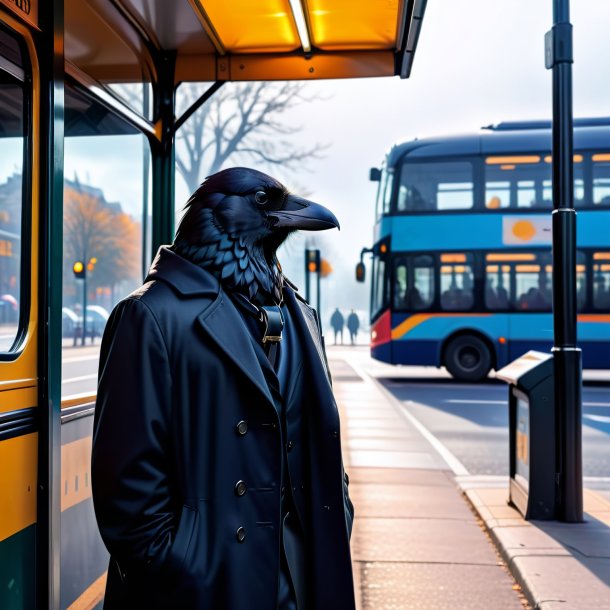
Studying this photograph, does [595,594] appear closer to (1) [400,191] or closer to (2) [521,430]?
(2) [521,430]

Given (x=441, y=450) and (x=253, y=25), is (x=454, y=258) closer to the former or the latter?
(x=441, y=450)

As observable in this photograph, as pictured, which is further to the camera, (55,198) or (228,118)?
(228,118)

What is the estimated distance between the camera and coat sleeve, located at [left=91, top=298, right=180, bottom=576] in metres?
1.51

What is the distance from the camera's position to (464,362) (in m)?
15.2

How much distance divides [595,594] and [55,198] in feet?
10.1

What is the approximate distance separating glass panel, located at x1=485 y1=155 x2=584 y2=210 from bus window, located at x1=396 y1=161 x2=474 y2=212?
41 cm

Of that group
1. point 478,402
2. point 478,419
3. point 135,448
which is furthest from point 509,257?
point 135,448

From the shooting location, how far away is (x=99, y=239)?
364 centimetres

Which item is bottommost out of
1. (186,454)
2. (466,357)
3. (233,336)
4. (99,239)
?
(466,357)

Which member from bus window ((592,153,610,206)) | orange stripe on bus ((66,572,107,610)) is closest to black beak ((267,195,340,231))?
orange stripe on bus ((66,572,107,610))

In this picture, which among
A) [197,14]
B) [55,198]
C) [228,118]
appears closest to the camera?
[55,198]

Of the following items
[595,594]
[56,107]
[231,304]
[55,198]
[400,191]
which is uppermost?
[400,191]

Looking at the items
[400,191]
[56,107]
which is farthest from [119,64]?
[400,191]

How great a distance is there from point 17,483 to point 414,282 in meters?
13.1
